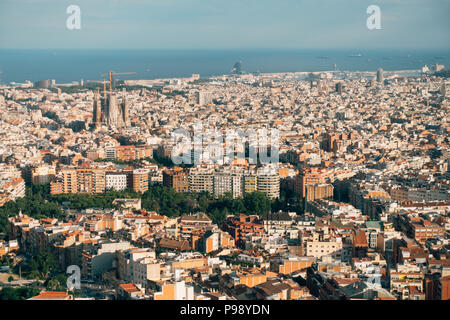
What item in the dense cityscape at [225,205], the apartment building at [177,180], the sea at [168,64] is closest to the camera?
the dense cityscape at [225,205]

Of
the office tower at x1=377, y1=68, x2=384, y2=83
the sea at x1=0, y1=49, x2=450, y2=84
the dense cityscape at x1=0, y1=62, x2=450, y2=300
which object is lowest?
the dense cityscape at x1=0, y1=62, x2=450, y2=300

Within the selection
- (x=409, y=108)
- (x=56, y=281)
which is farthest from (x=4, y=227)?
(x=409, y=108)

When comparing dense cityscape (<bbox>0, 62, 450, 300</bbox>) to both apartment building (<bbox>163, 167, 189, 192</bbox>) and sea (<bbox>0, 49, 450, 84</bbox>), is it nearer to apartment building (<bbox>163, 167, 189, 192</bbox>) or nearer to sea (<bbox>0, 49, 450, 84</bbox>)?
apartment building (<bbox>163, 167, 189, 192</bbox>)

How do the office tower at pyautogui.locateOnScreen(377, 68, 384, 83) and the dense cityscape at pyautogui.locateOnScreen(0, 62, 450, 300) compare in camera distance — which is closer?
the dense cityscape at pyautogui.locateOnScreen(0, 62, 450, 300)

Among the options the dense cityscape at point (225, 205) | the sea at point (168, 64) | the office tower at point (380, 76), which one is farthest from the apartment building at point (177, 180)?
the office tower at point (380, 76)

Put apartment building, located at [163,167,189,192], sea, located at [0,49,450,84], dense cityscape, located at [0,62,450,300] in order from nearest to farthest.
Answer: dense cityscape, located at [0,62,450,300] → apartment building, located at [163,167,189,192] → sea, located at [0,49,450,84]

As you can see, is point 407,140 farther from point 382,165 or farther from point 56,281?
point 56,281

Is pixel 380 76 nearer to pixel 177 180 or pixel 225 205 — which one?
pixel 177 180

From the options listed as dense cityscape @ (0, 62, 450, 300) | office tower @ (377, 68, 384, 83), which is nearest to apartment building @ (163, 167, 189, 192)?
dense cityscape @ (0, 62, 450, 300)

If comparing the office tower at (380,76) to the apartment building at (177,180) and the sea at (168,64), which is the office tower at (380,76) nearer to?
the sea at (168,64)
